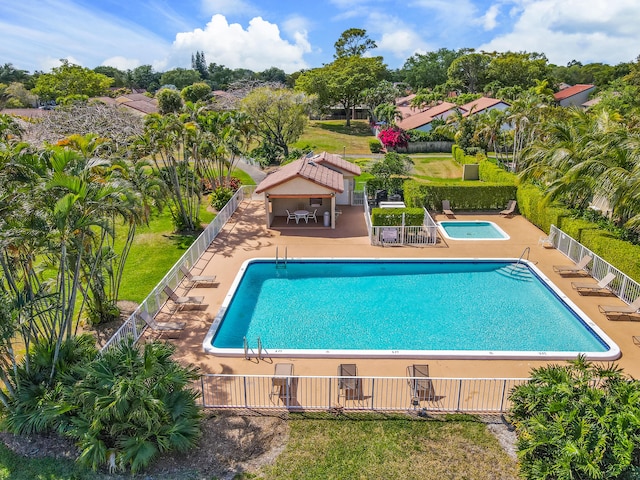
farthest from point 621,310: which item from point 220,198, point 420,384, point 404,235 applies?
point 220,198

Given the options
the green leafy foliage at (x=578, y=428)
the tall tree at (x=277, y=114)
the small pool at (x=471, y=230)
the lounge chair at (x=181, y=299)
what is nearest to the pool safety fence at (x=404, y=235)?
the small pool at (x=471, y=230)

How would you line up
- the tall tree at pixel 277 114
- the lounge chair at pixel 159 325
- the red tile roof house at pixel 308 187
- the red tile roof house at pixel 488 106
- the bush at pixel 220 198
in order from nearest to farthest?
the lounge chair at pixel 159 325 → the red tile roof house at pixel 308 187 → the bush at pixel 220 198 → the tall tree at pixel 277 114 → the red tile roof house at pixel 488 106

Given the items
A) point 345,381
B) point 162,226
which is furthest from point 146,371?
point 162,226

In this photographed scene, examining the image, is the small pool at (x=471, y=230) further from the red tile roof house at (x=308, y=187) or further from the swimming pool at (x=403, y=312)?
the red tile roof house at (x=308, y=187)

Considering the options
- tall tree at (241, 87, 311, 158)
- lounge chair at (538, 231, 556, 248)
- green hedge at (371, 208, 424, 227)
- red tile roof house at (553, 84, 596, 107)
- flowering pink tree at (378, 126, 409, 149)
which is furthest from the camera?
red tile roof house at (553, 84, 596, 107)

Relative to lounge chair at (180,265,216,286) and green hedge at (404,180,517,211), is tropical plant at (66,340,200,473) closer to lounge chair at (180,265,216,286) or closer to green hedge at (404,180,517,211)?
lounge chair at (180,265,216,286)

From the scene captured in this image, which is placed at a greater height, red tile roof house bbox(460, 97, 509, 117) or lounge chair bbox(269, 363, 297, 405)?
red tile roof house bbox(460, 97, 509, 117)

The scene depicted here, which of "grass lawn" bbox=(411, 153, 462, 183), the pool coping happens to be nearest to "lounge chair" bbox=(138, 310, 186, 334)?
the pool coping
